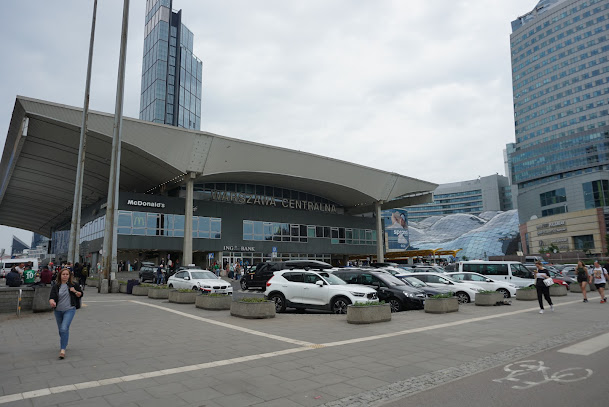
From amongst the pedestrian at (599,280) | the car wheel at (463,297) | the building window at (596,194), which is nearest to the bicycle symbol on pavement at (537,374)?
the car wheel at (463,297)

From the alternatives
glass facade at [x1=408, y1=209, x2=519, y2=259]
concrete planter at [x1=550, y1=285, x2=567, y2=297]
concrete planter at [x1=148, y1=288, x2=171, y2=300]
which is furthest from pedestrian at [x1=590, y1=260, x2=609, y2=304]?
glass facade at [x1=408, y1=209, x2=519, y2=259]

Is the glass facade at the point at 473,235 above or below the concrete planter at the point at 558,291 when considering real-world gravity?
above

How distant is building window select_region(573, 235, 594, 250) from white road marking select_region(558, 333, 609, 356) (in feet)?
254

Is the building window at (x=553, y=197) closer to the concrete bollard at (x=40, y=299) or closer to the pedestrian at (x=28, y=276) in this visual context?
the pedestrian at (x=28, y=276)

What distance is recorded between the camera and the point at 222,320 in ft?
40.1

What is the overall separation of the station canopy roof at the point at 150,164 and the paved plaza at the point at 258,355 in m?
24.5

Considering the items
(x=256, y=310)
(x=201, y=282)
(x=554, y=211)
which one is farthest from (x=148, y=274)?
(x=554, y=211)

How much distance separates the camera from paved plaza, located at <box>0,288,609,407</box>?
17.4 ft

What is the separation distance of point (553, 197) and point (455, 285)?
85354mm

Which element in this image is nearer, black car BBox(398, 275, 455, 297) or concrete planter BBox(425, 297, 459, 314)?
concrete planter BBox(425, 297, 459, 314)

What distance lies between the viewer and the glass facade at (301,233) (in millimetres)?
50625

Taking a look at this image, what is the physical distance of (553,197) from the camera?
8856cm

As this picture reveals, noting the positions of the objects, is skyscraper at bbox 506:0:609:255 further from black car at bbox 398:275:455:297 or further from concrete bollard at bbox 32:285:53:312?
concrete bollard at bbox 32:285:53:312

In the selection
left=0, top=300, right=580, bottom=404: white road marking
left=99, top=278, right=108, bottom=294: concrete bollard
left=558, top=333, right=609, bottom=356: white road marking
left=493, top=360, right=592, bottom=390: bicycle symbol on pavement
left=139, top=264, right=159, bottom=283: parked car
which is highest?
left=139, top=264, right=159, bottom=283: parked car
